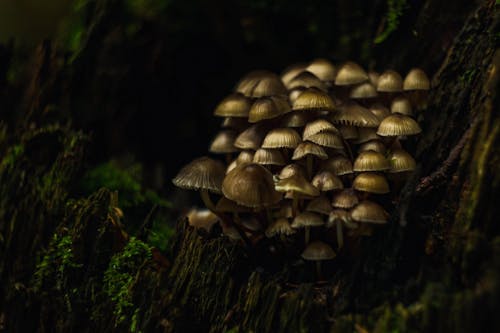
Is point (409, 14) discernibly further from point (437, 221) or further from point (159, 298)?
point (159, 298)

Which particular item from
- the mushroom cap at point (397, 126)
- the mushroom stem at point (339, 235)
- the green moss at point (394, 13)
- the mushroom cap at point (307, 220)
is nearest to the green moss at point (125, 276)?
the mushroom cap at point (307, 220)

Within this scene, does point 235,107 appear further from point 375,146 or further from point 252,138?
point 375,146

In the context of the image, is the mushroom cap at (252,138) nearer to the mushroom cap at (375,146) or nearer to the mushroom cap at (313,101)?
the mushroom cap at (313,101)

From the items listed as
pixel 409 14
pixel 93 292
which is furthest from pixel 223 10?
pixel 93 292

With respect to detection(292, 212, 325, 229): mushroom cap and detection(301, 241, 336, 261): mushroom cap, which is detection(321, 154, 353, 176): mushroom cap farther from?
detection(301, 241, 336, 261): mushroom cap

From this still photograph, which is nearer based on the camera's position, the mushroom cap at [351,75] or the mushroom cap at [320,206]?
the mushroom cap at [320,206]

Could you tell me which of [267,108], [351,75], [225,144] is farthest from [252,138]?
[351,75]
